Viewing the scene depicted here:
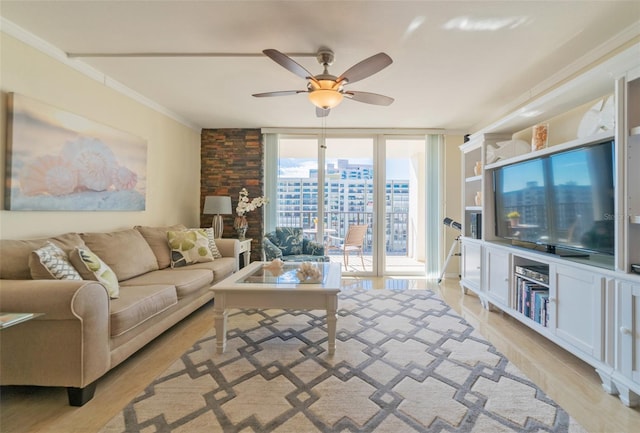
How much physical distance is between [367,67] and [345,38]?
14.7 inches

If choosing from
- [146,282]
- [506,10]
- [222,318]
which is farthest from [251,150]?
[506,10]

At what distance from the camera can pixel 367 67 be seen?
74.0 inches

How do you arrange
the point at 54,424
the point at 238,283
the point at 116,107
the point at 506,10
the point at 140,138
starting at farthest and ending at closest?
the point at 140,138
the point at 116,107
the point at 238,283
the point at 506,10
the point at 54,424

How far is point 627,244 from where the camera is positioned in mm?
1563

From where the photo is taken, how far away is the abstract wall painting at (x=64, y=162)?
198 cm

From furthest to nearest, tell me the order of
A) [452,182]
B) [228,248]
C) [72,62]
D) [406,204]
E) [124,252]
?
[406,204], [452,182], [228,248], [124,252], [72,62]

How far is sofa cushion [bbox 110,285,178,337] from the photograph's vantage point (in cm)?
169

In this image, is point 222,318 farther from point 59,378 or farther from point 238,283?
point 59,378

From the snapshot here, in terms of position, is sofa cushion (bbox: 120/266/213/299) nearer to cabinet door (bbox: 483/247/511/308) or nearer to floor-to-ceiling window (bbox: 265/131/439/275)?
floor-to-ceiling window (bbox: 265/131/439/275)

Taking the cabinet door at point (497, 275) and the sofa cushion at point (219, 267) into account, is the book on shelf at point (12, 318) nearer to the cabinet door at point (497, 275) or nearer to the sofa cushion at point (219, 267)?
the sofa cushion at point (219, 267)

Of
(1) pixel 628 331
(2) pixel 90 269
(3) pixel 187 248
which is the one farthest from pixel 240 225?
(1) pixel 628 331

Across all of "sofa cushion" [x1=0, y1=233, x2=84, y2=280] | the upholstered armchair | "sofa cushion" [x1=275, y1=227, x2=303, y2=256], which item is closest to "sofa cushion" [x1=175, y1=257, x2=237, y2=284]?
the upholstered armchair

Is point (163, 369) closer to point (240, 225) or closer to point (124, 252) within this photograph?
point (124, 252)

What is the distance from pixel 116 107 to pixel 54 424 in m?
2.80
